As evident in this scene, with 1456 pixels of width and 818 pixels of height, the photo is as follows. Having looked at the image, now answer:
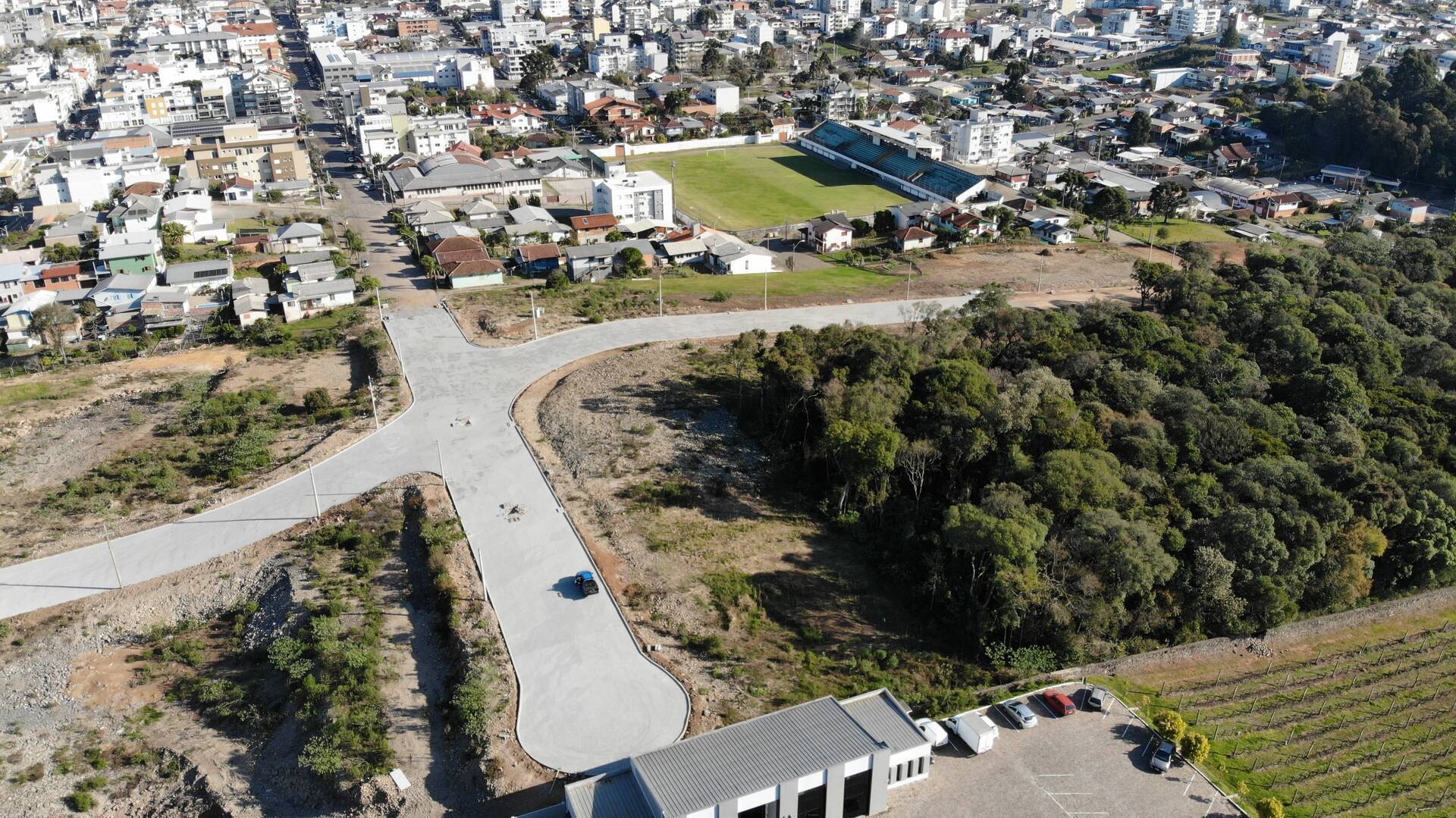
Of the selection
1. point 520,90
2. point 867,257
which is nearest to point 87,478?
point 867,257

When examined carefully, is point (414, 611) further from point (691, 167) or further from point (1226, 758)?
point (691, 167)

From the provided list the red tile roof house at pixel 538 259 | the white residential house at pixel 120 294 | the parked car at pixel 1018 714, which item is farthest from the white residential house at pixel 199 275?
the parked car at pixel 1018 714

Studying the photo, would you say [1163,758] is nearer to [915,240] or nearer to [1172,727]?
[1172,727]

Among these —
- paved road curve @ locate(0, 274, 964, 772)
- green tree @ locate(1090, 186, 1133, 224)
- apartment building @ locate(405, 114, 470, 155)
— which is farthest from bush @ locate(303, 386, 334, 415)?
green tree @ locate(1090, 186, 1133, 224)

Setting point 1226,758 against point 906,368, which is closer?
point 1226,758

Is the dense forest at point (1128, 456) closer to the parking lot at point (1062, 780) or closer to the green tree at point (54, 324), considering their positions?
the parking lot at point (1062, 780)

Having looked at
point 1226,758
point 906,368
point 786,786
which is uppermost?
point 906,368

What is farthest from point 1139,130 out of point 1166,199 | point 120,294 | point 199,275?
point 120,294
